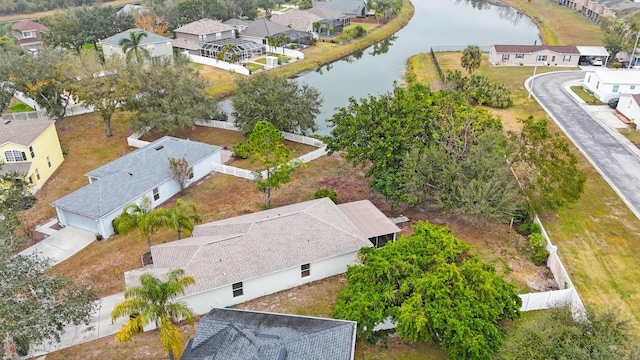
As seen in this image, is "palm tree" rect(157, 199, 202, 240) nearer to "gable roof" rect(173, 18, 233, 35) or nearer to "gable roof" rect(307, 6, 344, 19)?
"gable roof" rect(173, 18, 233, 35)

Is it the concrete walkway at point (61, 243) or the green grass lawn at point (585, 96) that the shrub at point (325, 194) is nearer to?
the concrete walkway at point (61, 243)

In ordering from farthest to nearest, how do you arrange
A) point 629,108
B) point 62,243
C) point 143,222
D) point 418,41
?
point 418,41, point 629,108, point 62,243, point 143,222

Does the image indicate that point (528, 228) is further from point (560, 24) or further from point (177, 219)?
point (560, 24)

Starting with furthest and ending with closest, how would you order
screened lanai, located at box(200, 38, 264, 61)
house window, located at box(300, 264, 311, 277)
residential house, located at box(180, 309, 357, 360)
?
screened lanai, located at box(200, 38, 264, 61), house window, located at box(300, 264, 311, 277), residential house, located at box(180, 309, 357, 360)

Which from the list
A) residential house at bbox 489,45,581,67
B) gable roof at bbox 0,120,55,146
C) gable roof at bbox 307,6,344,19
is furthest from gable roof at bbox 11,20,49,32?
residential house at bbox 489,45,581,67

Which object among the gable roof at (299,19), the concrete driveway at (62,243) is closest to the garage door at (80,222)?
the concrete driveway at (62,243)

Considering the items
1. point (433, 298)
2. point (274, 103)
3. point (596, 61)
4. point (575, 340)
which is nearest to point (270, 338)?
point (433, 298)
